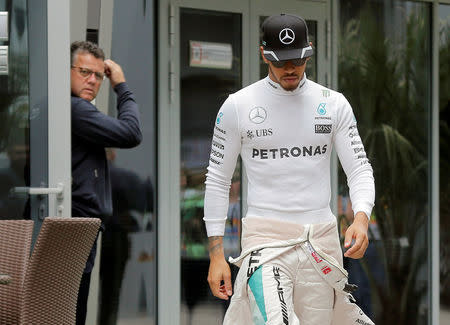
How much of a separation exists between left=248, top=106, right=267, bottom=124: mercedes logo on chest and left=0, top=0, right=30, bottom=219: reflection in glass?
175cm

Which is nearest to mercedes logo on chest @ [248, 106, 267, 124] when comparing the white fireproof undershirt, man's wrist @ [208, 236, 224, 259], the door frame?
the white fireproof undershirt

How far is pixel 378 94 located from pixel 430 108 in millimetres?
525

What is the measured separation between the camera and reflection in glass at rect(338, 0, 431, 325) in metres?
7.26

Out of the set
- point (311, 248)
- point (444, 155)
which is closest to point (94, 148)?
point (311, 248)

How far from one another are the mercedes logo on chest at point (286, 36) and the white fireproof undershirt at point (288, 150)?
0.21 meters

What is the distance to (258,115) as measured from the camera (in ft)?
12.6

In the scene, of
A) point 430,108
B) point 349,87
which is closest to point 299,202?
point 349,87

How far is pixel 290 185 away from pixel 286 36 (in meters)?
0.57

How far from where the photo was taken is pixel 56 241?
12.6 feet

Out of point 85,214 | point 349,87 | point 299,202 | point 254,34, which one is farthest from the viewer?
point 349,87

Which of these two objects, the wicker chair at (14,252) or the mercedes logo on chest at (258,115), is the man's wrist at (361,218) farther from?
the wicker chair at (14,252)

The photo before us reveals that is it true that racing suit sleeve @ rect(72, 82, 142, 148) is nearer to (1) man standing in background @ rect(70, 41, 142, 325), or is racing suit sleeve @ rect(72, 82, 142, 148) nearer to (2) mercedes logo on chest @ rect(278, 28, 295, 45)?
(1) man standing in background @ rect(70, 41, 142, 325)

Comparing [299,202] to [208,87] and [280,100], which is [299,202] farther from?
[208,87]

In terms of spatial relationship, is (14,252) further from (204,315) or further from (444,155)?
(444,155)
